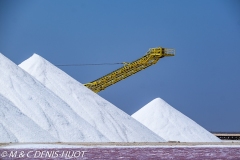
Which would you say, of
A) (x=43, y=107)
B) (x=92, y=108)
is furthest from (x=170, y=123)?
(x=43, y=107)

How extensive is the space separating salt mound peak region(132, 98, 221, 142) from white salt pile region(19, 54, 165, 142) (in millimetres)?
6220

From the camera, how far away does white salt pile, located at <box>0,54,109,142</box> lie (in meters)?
29.1

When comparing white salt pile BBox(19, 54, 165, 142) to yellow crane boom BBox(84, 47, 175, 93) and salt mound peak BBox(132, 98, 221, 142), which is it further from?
salt mound peak BBox(132, 98, 221, 142)

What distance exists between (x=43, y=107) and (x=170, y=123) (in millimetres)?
13068

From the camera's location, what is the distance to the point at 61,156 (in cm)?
2014

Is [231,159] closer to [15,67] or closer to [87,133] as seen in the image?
[87,133]

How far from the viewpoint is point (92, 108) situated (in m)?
33.1

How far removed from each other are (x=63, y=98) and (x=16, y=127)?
279 inches

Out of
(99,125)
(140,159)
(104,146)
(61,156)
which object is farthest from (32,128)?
(140,159)

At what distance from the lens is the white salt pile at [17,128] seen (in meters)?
26.2

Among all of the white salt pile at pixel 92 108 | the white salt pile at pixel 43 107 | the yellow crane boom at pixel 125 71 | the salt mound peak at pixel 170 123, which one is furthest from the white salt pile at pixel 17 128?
the salt mound peak at pixel 170 123

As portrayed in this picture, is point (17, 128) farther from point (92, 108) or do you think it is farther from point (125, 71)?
point (125, 71)

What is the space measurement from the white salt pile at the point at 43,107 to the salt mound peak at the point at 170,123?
33.8 feet

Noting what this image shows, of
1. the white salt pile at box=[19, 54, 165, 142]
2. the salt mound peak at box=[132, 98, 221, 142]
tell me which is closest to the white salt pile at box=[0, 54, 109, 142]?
the white salt pile at box=[19, 54, 165, 142]
